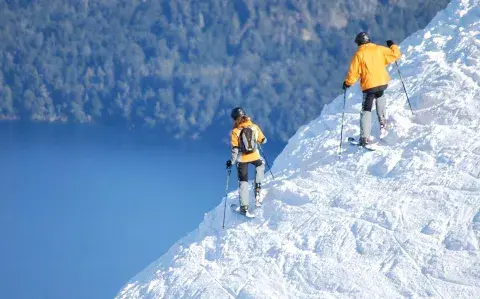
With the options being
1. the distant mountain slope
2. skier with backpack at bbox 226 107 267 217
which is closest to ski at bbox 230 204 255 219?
skier with backpack at bbox 226 107 267 217

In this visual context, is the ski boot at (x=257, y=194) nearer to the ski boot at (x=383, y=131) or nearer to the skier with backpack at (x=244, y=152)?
the skier with backpack at (x=244, y=152)

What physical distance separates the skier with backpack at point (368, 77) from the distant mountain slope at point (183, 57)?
68.5 m

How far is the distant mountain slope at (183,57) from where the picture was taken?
268 ft

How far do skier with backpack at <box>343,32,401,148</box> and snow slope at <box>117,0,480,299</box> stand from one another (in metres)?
0.33

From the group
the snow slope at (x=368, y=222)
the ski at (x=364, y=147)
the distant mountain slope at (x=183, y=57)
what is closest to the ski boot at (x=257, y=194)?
the snow slope at (x=368, y=222)

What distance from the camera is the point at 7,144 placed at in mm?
80250

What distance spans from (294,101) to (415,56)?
228ft

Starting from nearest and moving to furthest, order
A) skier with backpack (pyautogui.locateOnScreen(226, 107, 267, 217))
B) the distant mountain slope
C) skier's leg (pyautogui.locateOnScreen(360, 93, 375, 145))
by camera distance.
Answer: skier with backpack (pyautogui.locateOnScreen(226, 107, 267, 217))
skier's leg (pyautogui.locateOnScreen(360, 93, 375, 145))
the distant mountain slope

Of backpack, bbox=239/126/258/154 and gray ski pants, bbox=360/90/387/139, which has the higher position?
gray ski pants, bbox=360/90/387/139

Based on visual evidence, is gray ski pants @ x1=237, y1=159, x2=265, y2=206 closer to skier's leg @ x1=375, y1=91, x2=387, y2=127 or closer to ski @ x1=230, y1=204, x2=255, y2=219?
ski @ x1=230, y1=204, x2=255, y2=219

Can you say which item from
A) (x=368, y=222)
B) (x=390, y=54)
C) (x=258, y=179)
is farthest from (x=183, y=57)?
(x=368, y=222)

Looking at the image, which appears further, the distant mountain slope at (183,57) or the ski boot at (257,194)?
the distant mountain slope at (183,57)

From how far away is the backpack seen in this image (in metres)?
9.67

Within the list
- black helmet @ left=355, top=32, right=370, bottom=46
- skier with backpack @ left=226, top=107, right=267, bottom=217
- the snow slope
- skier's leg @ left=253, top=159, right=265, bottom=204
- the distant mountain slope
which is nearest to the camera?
the snow slope
